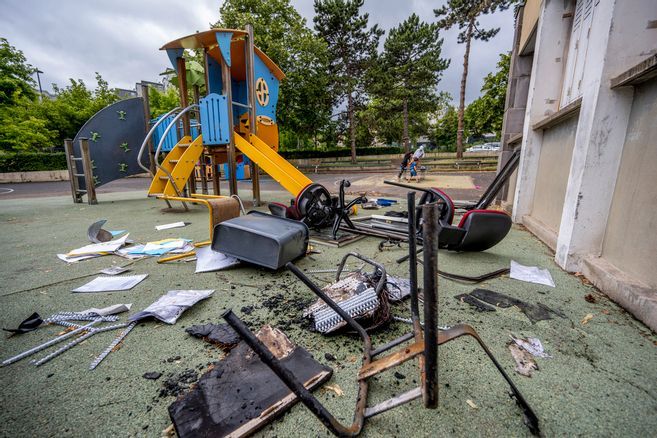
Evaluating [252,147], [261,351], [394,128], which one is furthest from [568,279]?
[394,128]

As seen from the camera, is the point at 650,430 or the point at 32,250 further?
the point at 32,250

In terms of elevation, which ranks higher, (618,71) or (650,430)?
(618,71)

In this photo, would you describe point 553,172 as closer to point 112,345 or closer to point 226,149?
point 112,345

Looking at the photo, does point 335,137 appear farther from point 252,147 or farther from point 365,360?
point 365,360

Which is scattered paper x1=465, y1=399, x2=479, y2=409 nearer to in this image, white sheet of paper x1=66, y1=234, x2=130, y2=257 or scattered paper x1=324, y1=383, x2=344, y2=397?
scattered paper x1=324, y1=383, x2=344, y2=397

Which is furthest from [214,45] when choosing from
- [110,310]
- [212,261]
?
[110,310]

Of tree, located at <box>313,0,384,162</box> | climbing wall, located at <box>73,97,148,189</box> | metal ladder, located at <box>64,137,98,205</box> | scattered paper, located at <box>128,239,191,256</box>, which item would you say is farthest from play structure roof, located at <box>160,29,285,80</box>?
tree, located at <box>313,0,384,162</box>

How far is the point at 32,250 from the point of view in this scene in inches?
131

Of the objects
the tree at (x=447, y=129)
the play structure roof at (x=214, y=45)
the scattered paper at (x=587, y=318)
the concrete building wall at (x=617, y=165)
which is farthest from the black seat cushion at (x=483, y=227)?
the tree at (x=447, y=129)

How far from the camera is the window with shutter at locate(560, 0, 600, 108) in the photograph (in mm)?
3230

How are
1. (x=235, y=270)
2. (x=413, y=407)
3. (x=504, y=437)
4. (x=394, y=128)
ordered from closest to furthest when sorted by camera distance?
(x=504, y=437), (x=413, y=407), (x=235, y=270), (x=394, y=128)

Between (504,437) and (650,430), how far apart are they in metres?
0.59

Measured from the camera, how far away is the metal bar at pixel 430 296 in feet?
2.33

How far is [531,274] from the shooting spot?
248 cm
